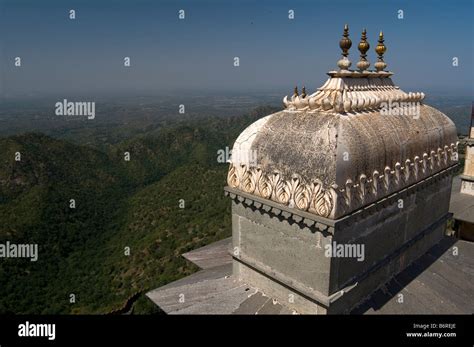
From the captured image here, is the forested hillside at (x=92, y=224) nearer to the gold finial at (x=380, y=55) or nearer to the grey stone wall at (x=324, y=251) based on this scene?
the grey stone wall at (x=324, y=251)

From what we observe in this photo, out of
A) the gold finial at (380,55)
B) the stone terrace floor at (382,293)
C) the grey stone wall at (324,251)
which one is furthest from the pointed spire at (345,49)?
the stone terrace floor at (382,293)

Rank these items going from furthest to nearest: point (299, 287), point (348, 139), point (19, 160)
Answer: point (19, 160) < point (299, 287) < point (348, 139)

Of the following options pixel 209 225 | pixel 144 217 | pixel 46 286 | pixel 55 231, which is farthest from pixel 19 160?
pixel 209 225

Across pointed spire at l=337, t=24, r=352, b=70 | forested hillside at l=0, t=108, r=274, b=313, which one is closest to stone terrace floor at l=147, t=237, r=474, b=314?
pointed spire at l=337, t=24, r=352, b=70

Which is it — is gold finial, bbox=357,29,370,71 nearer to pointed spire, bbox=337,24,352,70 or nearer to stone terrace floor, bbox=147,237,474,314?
pointed spire, bbox=337,24,352,70

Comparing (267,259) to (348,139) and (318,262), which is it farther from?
(348,139)

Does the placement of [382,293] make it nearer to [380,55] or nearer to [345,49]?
[345,49]
